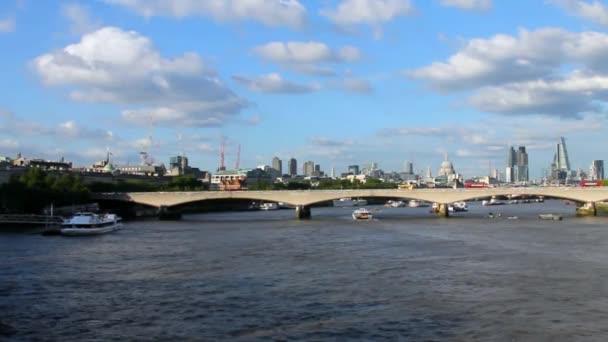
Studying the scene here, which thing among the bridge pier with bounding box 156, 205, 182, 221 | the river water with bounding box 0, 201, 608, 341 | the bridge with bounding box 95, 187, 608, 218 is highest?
the bridge with bounding box 95, 187, 608, 218

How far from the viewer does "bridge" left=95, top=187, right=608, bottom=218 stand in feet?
270

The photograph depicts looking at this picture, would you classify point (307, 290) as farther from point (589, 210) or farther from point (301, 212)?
point (589, 210)

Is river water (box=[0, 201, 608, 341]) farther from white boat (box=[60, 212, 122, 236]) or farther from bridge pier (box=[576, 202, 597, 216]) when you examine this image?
bridge pier (box=[576, 202, 597, 216])

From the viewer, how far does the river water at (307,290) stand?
19969 mm

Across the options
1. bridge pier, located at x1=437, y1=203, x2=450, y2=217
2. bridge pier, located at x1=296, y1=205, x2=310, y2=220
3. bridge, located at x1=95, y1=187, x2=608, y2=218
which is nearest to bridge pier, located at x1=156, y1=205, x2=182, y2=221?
bridge, located at x1=95, y1=187, x2=608, y2=218

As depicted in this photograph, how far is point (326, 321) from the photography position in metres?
21.0

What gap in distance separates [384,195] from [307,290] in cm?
5897

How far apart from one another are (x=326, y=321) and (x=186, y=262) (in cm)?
1597

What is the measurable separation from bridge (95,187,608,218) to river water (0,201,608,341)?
36.0 meters

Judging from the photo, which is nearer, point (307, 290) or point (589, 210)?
point (307, 290)

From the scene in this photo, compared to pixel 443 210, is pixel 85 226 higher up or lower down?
lower down

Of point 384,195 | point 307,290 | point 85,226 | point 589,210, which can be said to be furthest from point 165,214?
point 307,290

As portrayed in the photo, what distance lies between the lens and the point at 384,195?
84.7 meters

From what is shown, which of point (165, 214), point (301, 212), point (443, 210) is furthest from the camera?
point (165, 214)
